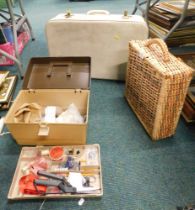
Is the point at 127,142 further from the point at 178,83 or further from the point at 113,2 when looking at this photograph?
the point at 113,2

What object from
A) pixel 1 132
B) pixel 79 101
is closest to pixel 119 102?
pixel 79 101

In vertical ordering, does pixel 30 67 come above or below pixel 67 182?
above

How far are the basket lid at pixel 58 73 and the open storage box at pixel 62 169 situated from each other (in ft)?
1.31

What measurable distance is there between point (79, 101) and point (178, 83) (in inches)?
23.0

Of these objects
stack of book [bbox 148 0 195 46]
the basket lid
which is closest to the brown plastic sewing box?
the basket lid

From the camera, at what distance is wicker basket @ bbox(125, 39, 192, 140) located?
97 cm

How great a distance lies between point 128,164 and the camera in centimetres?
107

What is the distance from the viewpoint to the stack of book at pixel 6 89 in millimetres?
1397

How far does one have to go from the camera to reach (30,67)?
1.33 m

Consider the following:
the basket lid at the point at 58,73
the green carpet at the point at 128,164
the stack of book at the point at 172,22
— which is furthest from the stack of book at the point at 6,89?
the stack of book at the point at 172,22

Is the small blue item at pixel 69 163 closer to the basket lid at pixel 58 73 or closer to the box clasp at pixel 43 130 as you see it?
the box clasp at pixel 43 130

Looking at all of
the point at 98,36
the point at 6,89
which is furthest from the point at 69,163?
the point at 98,36

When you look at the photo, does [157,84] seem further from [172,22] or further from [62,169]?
[172,22]

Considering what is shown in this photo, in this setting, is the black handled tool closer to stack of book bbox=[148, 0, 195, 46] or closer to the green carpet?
the green carpet
